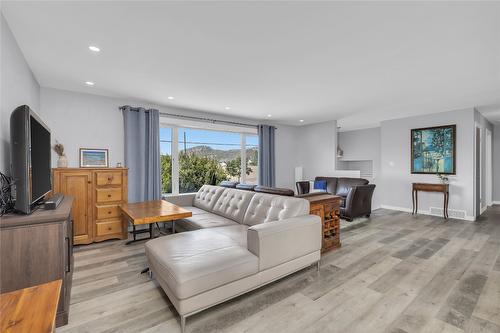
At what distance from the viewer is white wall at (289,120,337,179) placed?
6.47m

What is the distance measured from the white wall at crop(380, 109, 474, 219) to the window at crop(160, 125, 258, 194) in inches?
144

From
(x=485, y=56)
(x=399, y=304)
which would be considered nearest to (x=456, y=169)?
(x=485, y=56)

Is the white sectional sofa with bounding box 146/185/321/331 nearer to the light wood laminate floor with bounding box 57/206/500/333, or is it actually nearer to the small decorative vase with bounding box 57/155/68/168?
the light wood laminate floor with bounding box 57/206/500/333

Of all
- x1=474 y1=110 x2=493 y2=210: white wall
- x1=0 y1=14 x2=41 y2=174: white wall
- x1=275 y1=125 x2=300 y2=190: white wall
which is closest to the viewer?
x1=0 y1=14 x2=41 y2=174: white wall

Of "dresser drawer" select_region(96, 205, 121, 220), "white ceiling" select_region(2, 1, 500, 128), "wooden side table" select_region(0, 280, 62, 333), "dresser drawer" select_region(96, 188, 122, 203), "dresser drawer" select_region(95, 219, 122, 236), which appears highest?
"white ceiling" select_region(2, 1, 500, 128)

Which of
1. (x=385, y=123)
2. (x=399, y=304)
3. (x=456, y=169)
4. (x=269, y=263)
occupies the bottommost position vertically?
(x=399, y=304)

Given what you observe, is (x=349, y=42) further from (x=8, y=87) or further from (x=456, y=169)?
(x=456, y=169)

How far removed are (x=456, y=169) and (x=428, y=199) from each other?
2.99ft

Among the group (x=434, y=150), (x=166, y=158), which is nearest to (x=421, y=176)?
(x=434, y=150)

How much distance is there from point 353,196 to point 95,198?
482 centimetres

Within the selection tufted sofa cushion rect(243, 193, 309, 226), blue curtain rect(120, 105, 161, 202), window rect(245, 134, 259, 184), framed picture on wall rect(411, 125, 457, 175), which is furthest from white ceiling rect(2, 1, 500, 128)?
window rect(245, 134, 259, 184)

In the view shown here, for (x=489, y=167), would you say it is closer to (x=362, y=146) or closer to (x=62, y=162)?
(x=362, y=146)

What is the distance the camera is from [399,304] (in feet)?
6.70

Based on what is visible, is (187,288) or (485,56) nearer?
(187,288)
